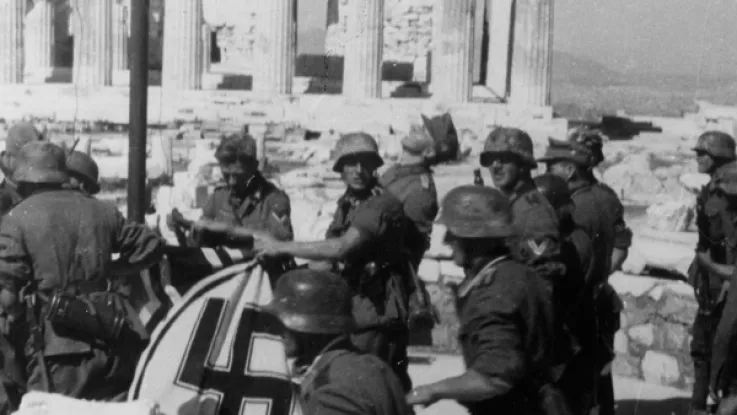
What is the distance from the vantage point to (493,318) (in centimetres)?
474

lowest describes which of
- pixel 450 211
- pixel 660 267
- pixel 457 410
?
pixel 457 410

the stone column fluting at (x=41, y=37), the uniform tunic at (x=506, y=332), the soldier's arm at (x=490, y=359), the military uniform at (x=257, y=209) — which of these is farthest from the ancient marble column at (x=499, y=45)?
the soldier's arm at (x=490, y=359)

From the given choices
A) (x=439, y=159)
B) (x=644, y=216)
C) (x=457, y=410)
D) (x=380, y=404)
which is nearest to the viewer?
(x=380, y=404)

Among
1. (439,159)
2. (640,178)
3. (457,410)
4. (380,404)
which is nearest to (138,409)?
(380,404)

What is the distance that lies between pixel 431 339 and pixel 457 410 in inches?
75.8

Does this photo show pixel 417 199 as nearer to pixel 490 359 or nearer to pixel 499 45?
pixel 490 359

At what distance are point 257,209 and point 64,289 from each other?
5.04ft

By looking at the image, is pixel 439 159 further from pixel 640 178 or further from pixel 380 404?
pixel 640 178

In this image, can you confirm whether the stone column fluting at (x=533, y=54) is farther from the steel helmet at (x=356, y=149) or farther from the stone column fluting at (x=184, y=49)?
the steel helmet at (x=356, y=149)

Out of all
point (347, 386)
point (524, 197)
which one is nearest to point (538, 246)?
point (524, 197)

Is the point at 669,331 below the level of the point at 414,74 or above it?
below

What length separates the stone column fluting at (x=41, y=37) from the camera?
3866 cm

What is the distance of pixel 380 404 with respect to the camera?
409 cm

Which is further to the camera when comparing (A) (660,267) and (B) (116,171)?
(B) (116,171)
